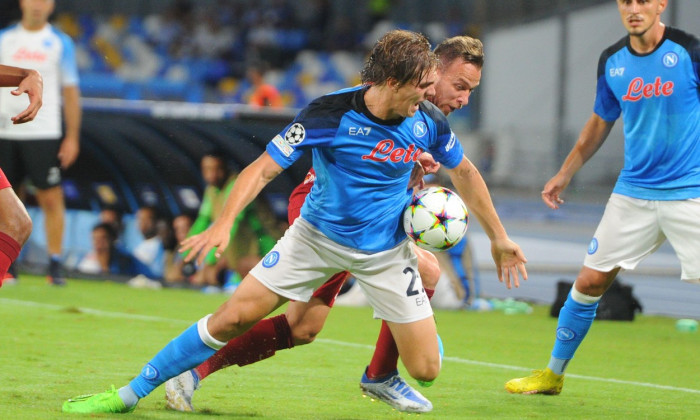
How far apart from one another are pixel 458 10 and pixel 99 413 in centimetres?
2074

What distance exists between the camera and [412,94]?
4348 mm

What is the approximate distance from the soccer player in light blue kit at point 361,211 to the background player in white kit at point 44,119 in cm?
553

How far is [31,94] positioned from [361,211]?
1.62 meters

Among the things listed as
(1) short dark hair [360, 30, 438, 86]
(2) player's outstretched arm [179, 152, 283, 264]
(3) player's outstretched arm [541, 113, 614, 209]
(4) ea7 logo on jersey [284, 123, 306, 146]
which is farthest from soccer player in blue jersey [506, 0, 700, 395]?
(2) player's outstretched arm [179, 152, 283, 264]

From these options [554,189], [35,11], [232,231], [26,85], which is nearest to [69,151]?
[35,11]

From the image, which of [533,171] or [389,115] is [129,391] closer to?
[389,115]

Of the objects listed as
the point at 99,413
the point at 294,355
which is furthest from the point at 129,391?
the point at 294,355

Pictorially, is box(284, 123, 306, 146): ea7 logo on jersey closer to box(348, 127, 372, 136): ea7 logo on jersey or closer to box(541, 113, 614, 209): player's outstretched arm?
box(348, 127, 372, 136): ea7 logo on jersey

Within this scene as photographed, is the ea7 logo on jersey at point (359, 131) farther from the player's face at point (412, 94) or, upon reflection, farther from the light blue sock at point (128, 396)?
the light blue sock at point (128, 396)

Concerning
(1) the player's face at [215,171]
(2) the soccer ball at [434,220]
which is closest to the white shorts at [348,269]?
(2) the soccer ball at [434,220]

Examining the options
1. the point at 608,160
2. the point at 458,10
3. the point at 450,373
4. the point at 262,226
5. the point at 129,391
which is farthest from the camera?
the point at 458,10

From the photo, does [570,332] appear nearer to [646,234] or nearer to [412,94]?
[646,234]

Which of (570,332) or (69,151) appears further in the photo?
(69,151)

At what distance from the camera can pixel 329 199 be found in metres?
4.61
